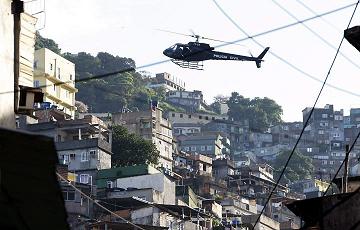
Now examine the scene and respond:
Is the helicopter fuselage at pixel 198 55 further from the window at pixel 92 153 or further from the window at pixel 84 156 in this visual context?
the window at pixel 84 156

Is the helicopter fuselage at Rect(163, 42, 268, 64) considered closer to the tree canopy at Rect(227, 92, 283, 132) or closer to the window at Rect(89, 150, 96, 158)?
the window at Rect(89, 150, 96, 158)

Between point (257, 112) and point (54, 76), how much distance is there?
92720mm

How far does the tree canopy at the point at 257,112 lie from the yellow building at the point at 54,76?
83953mm

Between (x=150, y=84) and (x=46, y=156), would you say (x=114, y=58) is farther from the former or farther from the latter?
(x=46, y=156)

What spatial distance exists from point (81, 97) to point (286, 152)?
122ft

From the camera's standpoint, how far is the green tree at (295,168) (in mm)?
141875

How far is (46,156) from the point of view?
6559mm

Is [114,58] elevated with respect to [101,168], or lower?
elevated

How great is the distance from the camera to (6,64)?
44.1 ft

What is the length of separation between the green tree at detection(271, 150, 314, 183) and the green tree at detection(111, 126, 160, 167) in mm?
51188

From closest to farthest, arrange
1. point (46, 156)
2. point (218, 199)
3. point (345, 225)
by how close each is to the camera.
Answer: point (46, 156) → point (345, 225) → point (218, 199)

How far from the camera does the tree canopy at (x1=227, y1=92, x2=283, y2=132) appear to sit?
18625 centimetres

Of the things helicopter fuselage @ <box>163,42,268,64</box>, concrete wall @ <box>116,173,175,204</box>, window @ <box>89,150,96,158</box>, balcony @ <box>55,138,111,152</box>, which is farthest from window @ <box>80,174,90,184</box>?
helicopter fuselage @ <box>163,42,268,64</box>

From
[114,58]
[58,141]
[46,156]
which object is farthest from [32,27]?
[114,58]
